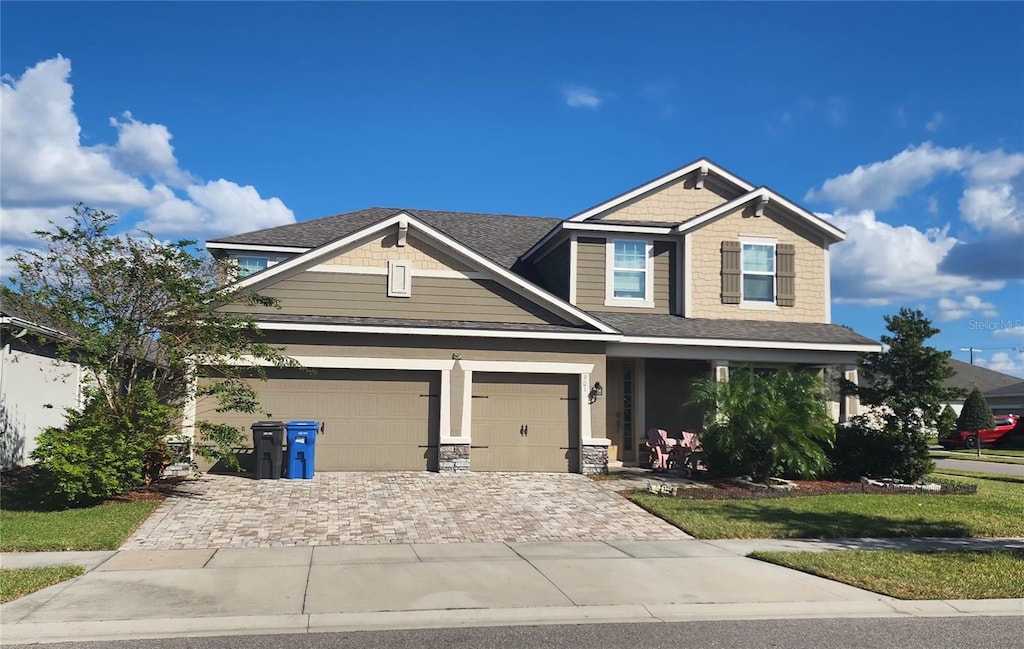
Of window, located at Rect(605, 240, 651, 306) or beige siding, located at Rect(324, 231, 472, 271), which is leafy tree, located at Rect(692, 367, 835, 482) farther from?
beige siding, located at Rect(324, 231, 472, 271)

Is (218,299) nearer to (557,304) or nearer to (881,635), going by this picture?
(557,304)

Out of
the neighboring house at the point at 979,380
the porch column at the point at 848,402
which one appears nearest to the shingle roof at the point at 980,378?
the neighboring house at the point at 979,380

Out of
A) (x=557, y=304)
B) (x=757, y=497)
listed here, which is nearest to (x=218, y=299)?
(x=557, y=304)

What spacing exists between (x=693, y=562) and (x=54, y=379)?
13.0m

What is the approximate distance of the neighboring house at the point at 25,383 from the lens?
12.7 m

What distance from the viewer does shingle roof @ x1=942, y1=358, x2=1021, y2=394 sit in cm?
4662

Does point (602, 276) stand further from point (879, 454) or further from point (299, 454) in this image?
point (299, 454)

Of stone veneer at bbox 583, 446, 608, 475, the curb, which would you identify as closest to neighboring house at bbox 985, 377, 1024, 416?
stone veneer at bbox 583, 446, 608, 475

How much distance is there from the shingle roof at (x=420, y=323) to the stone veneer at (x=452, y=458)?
7.73ft

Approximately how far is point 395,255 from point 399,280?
1.72 feet

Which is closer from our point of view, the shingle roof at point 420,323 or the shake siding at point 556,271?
the shingle roof at point 420,323

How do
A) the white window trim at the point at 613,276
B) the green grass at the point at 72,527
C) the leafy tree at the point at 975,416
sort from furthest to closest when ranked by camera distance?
the leafy tree at the point at 975,416 → the white window trim at the point at 613,276 → the green grass at the point at 72,527

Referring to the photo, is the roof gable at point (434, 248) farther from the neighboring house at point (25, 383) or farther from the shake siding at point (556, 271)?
the neighboring house at point (25, 383)

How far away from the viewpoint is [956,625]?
678 cm
